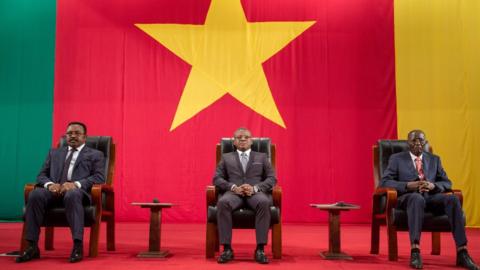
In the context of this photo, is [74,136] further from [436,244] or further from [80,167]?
[436,244]

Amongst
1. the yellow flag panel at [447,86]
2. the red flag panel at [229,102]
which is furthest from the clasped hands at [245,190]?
the yellow flag panel at [447,86]

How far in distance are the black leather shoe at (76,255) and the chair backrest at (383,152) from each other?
243 centimetres

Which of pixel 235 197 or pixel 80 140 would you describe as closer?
pixel 235 197

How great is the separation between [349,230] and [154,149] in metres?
2.63

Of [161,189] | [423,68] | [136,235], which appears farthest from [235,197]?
[423,68]

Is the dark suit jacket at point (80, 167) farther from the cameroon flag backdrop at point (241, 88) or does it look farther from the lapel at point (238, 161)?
the cameroon flag backdrop at point (241, 88)

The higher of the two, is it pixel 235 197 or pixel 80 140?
pixel 80 140

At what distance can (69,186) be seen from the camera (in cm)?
366

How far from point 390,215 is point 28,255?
2580 millimetres

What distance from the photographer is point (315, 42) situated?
6.50 m

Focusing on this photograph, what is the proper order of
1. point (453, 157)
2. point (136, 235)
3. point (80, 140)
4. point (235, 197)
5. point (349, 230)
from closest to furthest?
point (235, 197), point (80, 140), point (136, 235), point (349, 230), point (453, 157)

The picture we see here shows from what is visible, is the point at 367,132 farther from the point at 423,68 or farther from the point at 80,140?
the point at 80,140

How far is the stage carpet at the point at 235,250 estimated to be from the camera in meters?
3.39

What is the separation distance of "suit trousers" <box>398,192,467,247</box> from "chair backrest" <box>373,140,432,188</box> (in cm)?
66
